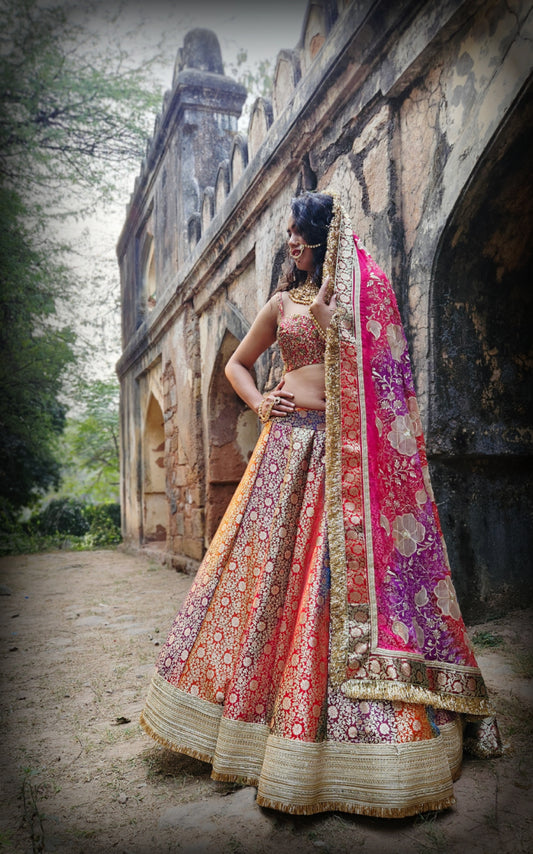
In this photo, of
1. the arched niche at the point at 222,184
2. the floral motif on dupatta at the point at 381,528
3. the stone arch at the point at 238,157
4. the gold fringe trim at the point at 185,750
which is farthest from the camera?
the arched niche at the point at 222,184

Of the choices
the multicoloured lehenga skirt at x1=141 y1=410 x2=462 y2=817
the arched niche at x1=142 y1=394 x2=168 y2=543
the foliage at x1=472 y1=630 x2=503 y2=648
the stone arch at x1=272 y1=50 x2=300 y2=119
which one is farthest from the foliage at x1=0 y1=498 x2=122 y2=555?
the multicoloured lehenga skirt at x1=141 y1=410 x2=462 y2=817

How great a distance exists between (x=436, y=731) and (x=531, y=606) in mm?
1598

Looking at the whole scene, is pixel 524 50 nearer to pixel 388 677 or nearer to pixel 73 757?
pixel 388 677

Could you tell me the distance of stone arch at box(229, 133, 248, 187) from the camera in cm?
479

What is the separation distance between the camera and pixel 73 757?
197cm

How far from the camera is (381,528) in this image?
5.36 feet

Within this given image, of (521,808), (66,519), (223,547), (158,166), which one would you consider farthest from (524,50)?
(66,519)

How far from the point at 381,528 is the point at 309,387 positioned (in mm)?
548

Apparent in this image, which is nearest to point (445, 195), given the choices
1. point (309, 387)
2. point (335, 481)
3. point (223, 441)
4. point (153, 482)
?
point (309, 387)

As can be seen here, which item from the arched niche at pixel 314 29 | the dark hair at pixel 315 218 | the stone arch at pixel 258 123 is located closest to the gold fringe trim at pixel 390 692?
the dark hair at pixel 315 218

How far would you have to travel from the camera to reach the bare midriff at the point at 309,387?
191 centimetres

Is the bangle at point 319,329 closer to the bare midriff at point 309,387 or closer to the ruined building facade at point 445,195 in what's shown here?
the bare midriff at point 309,387

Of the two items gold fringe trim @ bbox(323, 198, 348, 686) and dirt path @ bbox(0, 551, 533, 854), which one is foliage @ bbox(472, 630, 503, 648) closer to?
dirt path @ bbox(0, 551, 533, 854)

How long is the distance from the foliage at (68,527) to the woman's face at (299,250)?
10.5 meters
